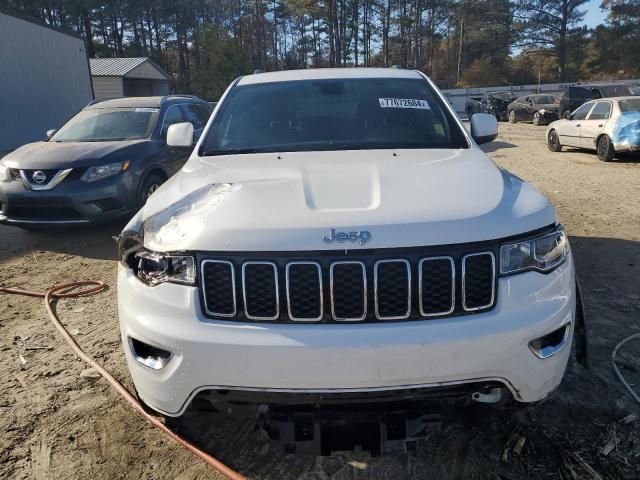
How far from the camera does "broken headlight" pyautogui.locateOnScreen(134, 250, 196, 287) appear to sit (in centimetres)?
204

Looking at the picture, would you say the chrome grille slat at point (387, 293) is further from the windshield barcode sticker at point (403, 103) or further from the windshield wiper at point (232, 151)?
the windshield barcode sticker at point (403, 103)

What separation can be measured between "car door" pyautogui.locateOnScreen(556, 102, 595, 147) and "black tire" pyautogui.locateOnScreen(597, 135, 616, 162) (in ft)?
2.53

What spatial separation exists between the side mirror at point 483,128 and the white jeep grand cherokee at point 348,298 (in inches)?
64.6

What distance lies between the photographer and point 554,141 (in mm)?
14562

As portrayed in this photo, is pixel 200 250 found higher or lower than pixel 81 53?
lower

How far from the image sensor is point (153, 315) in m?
2.04

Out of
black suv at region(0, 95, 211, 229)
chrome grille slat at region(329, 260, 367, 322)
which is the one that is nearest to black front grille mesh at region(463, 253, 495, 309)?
chrome grille slat at region(329, 260, 367, 322)

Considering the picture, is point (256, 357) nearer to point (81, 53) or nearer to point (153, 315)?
point (153, 315)

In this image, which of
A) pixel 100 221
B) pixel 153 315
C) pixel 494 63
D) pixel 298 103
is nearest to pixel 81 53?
pixel 100 221

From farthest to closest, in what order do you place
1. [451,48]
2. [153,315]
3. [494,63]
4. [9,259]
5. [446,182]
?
1. [451,48]
2. [494,63]
3. [9,259]
4. [446,182]
5. [153,315]

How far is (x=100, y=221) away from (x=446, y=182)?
193 inches

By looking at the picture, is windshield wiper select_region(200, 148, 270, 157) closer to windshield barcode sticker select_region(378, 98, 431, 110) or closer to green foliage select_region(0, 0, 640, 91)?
windshield barcode sticker select_region(378, 98, 431, 110)

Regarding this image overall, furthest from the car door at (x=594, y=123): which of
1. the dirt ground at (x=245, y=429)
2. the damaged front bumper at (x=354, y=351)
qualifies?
the damaged front bumper at (x=354, y=351)

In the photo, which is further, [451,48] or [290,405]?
[451,48]
